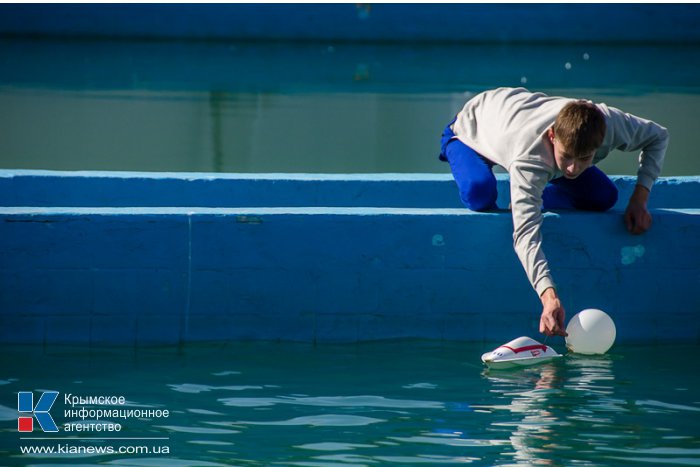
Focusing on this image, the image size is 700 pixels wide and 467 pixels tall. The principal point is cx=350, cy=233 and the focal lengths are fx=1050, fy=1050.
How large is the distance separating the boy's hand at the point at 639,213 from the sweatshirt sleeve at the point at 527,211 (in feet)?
1.65

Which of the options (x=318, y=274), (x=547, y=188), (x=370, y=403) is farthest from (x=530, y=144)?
(x=370, y=403)

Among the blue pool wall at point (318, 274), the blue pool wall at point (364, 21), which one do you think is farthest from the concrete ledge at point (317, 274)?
the blue pool wall at point (364, 21)

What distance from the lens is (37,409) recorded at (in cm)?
376

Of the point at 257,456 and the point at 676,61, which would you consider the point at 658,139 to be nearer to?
the point at 257,456

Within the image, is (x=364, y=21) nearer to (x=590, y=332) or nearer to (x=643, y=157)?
(x=643, y=157)

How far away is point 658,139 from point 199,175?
241 cm

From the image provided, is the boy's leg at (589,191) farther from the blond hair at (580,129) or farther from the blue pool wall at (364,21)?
the blue pool wall at (364,21)

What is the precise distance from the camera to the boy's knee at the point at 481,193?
4.66 meters

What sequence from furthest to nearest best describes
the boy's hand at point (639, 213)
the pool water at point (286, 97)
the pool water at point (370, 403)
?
1. the pool water at point (286, 97)
2. the boy's hand at point (639, 213)
3. the pool water at point (370, 403)

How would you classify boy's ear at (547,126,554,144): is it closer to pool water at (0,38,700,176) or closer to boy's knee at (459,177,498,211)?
boy's knee at (459,177,498,211)

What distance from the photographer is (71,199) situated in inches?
220

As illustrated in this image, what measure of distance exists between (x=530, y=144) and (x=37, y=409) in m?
2.21

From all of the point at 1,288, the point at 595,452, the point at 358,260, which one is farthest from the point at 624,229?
the point at 1,288

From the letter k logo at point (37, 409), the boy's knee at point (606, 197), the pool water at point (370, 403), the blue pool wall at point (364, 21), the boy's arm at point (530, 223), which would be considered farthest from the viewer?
the blue pool wall at point (364, 21)
